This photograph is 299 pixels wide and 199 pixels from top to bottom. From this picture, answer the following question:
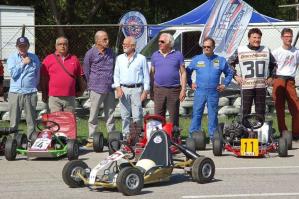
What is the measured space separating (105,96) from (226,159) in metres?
2.49

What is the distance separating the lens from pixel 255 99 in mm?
13039

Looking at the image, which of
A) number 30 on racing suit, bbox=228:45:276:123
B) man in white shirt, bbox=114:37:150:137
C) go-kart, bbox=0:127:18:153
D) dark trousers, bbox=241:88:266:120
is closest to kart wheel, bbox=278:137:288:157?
number 30 on racing suit, bbox=228:45:276:123

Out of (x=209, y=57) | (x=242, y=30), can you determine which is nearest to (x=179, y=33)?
(x=242, y=30)

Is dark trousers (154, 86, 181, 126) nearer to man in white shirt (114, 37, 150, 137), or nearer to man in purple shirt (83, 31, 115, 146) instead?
man in white shirt (114, 37, 150, 137)

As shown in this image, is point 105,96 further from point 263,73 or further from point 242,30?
point 242,30

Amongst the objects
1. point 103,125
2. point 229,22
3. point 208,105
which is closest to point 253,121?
point 208,105

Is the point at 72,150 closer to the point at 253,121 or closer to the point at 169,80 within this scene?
the point at 169,80

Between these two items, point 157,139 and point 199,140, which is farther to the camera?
point 199,140

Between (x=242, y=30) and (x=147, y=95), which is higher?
(x=242, y=30)

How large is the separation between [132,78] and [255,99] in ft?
6.97

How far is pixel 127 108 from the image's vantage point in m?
12.7

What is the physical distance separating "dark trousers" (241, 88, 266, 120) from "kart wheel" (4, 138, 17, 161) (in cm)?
381

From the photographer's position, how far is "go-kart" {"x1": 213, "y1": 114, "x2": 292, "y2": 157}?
458 inches

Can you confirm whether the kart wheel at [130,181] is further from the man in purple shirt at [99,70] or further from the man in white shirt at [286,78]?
the man in white shirt at [286,78]
